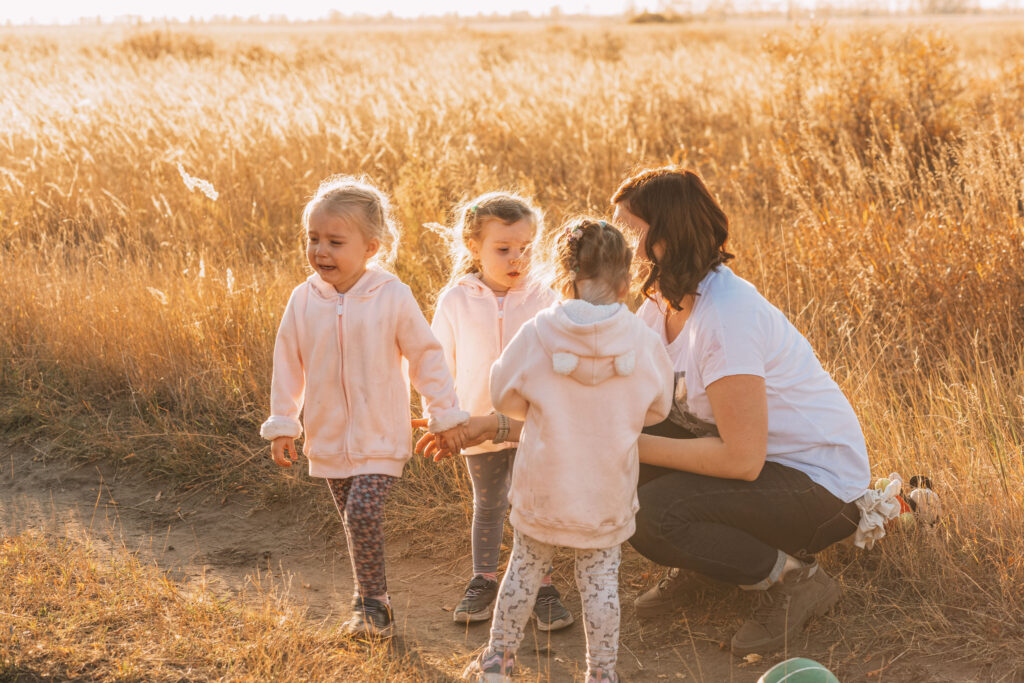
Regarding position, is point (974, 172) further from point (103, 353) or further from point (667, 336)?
point (103, 353)

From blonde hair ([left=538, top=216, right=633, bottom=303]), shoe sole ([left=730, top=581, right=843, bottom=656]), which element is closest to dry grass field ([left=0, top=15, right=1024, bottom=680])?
shoe sole ([left=730, top=581, right=843, bottom=656])

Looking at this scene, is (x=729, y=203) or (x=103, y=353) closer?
(x=103, y=353)

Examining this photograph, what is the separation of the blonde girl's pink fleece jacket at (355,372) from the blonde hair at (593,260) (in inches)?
25.4

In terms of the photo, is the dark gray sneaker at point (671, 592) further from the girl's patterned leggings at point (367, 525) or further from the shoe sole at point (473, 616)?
the girl's patterned leggings at point (367, 525)

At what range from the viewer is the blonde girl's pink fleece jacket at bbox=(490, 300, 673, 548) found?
2539mm

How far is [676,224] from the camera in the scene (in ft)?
9.25

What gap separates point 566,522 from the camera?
8.47 ft

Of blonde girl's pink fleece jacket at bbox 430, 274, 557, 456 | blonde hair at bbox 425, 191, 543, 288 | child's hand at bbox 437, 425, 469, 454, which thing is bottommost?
child's hand at bbox 437, 425, 469, 454

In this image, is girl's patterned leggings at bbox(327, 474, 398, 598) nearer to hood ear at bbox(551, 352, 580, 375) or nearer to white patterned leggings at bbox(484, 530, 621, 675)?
white patterned leggings at bbox(484, 530, 621, 675)

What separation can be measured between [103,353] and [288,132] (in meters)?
3.87

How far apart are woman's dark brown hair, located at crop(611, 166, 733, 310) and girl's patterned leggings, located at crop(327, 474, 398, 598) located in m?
1.09

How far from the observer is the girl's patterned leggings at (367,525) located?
306 centimetres

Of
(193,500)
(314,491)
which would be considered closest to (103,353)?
(193,500)

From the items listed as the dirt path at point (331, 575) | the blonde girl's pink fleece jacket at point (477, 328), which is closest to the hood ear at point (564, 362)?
the blonde girl's pink fleece jacket at point (477, 328)
